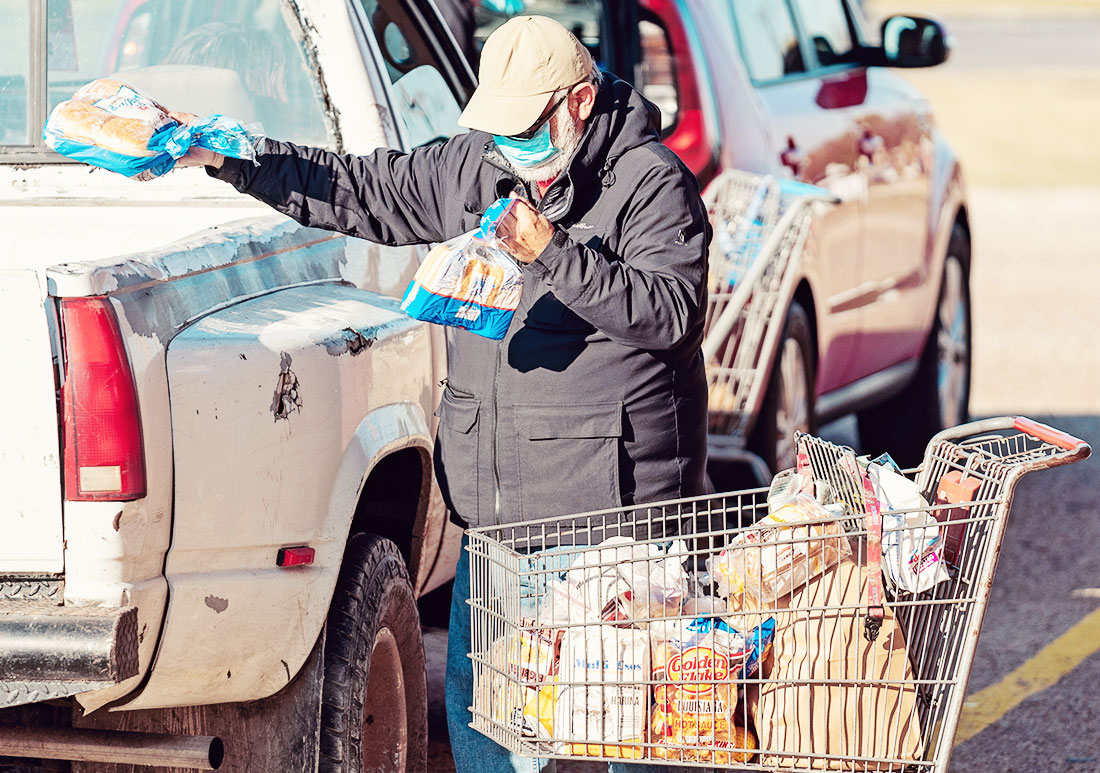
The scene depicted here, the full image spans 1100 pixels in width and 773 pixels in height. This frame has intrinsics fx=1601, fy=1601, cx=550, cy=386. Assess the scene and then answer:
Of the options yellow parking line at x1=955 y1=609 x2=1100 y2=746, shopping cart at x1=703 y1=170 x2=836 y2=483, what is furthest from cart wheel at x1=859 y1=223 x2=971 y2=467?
shopping cart at x1=703 y1=170 x2=836 y2=483

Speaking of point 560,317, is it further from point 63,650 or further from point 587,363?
point 63,650

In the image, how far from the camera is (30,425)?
2.72 metres

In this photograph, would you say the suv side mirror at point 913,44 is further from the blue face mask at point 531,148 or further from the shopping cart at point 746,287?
the blue face mask at point 531,148

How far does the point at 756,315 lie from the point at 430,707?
5.82 feet

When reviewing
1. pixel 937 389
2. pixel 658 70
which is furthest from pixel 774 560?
pixel 937 389

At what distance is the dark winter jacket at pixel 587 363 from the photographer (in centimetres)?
313

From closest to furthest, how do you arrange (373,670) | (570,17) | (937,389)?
(373,670)
(570,17)
(937,389)

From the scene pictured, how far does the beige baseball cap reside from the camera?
10.1 feet

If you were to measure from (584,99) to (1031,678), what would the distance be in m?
3.05

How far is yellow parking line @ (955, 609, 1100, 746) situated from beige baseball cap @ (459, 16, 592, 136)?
8.54 ft

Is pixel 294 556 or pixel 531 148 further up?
pixel 531 148

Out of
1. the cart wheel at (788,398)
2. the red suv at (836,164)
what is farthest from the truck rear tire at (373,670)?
the cart wheel at (788,398)

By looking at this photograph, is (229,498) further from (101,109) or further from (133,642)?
(101,109)

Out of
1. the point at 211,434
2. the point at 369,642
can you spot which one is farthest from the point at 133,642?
the point at 369,642
